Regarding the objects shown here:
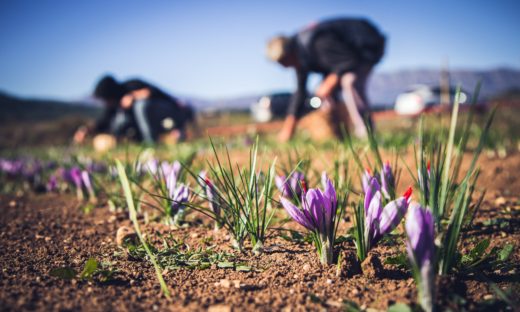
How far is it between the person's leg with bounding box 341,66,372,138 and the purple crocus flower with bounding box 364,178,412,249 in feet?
8.62

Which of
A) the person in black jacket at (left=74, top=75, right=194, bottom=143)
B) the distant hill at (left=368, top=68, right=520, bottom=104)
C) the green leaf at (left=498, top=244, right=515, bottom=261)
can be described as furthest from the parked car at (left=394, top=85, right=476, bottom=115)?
the green leaf at (left=498, top=244, right=515, bottom=261)

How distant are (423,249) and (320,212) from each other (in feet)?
0.81

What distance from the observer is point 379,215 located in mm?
738

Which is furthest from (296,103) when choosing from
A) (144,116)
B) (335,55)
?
(144,116)

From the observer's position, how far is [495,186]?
1.67m

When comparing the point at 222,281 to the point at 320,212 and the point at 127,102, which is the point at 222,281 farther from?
the point at 127,102

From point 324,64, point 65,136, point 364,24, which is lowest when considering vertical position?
point 65,136

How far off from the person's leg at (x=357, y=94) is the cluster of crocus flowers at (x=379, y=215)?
2.63 metres

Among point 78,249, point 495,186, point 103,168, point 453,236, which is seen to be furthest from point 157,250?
point 103,168

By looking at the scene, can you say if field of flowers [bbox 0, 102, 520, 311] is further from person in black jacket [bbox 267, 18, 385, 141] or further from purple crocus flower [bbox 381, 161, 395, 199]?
person in black jacket [bbox 267, 18, 385, 141]

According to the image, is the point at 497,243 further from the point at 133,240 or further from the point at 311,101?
the point at 311,101

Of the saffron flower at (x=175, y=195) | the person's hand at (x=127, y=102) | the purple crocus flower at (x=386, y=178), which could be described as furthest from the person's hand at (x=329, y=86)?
the person's hand at (x=127, y=102)

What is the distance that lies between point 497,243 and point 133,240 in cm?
112

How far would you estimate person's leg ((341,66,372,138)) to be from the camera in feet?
11.2
